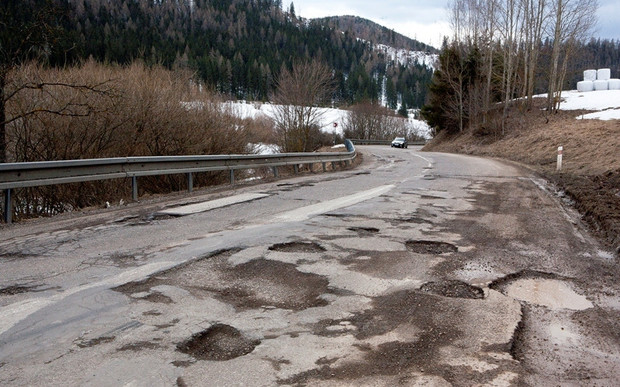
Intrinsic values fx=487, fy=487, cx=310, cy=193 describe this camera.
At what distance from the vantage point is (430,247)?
20.2 ft

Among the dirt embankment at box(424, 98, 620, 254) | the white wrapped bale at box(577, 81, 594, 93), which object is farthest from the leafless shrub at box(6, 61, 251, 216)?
the white wrapped bale at box(577, 81, 594, 93)

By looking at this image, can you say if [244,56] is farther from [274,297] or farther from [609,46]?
[274,297]

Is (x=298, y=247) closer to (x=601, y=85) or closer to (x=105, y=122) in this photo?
(x=105, y=122)

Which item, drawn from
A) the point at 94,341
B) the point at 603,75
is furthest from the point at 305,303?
the point at 603,75

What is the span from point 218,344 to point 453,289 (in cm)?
234

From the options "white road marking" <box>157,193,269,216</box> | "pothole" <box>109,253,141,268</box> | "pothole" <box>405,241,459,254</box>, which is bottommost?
"pothole" <box>405,241,459,254</box>

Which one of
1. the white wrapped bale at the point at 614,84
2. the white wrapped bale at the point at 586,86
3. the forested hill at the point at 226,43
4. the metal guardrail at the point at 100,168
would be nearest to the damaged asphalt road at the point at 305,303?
the metal guardrail at the point at 100,168

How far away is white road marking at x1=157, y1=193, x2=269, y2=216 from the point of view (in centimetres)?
838

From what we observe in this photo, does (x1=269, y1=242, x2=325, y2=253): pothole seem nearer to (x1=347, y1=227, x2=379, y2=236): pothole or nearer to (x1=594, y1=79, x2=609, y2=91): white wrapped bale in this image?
(x1=347, y1=227, x2=379, y2=236): pothole

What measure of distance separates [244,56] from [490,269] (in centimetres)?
15065

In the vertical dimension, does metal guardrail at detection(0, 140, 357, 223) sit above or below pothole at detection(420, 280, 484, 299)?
above

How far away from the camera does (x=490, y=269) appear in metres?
5.25

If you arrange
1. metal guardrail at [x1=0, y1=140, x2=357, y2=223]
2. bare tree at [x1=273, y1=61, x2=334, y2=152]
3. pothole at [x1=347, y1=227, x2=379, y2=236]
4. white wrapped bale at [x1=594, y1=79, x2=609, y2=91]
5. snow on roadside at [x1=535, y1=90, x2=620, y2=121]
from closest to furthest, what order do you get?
pothole at [x1=347, y1=227, x2=379, y2=236] < metal guardrail at [x1=0, y1=140, x2=357, y2=223] < bare tree at [x1=273, y1=61, x2=334, y2=152] < snow on roadside at [x1=535, y1=90, x2=620, y2=121] < white wrapped bale at [x1=594, y1=79, x2=609, y2=91]

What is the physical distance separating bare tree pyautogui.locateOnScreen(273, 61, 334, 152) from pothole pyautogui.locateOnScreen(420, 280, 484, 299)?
100 ft
